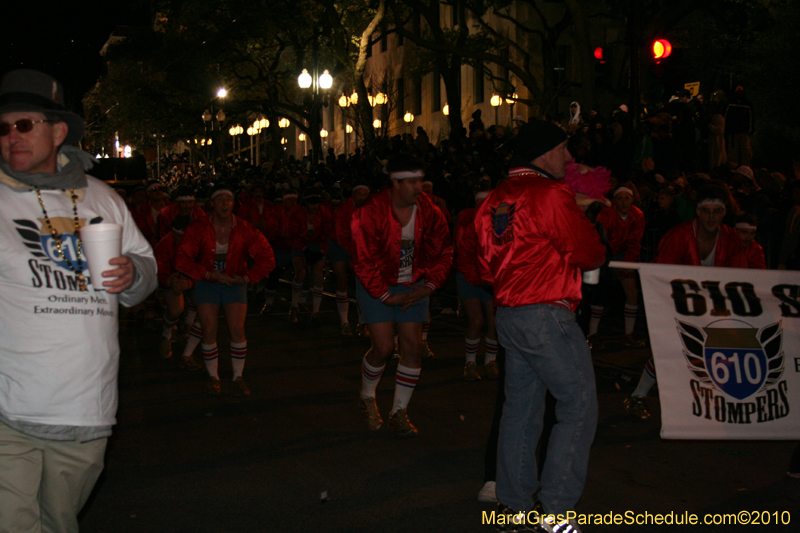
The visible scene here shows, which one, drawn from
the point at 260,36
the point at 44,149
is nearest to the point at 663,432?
the point at 44,149

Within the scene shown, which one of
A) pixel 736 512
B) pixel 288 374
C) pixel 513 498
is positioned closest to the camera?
pixel 513 498

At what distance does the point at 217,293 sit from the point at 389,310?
7.31 feet

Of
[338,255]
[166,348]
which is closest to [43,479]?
[166,348]

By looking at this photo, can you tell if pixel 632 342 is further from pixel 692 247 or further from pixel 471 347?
pixel 692 247

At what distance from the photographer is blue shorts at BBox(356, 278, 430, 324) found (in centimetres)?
666

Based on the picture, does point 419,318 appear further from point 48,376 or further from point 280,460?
point 48,376

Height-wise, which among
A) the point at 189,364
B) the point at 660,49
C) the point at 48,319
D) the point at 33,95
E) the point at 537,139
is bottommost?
the point at 189,364

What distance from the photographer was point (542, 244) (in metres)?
4.31

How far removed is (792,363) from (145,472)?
434cm

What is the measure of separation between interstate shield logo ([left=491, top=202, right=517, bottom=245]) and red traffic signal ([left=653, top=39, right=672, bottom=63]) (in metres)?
10.3

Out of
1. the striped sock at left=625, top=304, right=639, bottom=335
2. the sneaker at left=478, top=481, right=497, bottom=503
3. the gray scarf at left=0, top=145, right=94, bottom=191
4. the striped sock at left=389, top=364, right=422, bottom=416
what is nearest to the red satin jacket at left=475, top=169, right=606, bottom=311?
the sneaker at left=478, top=481, right=497, bottom=503

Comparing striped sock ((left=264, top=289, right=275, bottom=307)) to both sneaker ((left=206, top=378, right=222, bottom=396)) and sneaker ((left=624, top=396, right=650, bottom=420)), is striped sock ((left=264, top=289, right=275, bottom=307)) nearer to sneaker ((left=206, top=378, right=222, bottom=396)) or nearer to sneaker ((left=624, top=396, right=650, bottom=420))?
sneaker ((left=206, top=378, right=222, bottom=396))

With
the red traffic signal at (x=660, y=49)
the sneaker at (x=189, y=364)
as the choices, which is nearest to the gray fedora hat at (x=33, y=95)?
the sneaker at (x=189, y=364)

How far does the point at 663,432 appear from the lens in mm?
5293
